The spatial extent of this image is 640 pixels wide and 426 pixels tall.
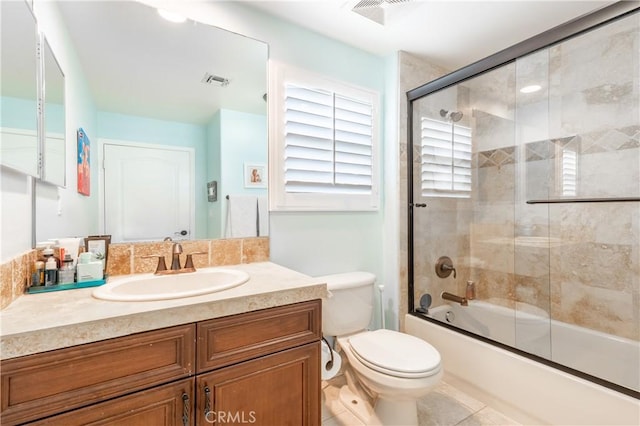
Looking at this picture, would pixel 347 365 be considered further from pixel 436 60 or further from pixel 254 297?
pixel 436 60

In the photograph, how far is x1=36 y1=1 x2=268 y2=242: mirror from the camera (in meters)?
1.34

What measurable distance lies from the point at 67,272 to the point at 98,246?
0.65ft

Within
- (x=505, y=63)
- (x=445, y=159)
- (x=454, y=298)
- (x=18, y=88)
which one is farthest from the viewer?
(x=445, y=159)

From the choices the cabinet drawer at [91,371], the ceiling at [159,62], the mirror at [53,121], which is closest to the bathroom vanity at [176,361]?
the cabinet drawer at [91,371]

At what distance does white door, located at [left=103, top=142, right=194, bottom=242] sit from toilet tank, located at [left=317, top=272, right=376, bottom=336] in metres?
0.86

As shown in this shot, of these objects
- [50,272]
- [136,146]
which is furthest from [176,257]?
[136,146]

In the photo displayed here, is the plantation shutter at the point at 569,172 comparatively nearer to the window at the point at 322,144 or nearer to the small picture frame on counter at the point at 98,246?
the window at the point at 322,144

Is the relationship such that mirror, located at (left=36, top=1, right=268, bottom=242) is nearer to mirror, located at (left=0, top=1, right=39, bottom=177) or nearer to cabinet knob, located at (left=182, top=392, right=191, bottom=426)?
mirror, located at (left=0, top=1, right=39, bottom=177)

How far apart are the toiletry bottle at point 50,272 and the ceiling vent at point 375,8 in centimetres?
184

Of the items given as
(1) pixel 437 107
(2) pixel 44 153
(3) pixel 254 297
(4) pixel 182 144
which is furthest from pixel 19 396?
(1) pixel 437 107

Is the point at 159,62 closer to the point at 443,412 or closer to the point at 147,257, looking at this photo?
the point at 147,257

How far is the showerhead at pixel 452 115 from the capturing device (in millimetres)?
2234

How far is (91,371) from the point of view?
0.80m

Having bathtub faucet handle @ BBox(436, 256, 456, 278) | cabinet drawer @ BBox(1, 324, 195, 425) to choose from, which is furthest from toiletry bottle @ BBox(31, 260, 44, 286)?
bathtub faucet handle @ BBox(436, 256, 456, 278)
